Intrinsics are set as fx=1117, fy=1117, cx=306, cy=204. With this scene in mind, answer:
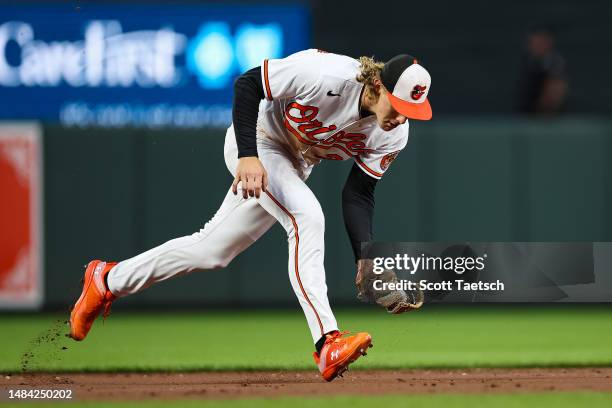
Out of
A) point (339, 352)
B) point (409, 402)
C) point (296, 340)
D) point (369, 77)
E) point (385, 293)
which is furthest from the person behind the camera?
point (296, 340)

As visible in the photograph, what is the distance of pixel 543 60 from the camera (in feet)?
30.2

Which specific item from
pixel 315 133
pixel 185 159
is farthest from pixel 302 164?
pixel 185 159

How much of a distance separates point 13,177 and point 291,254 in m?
4.29

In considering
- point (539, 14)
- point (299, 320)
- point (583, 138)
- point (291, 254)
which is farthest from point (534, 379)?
point (539, 14)

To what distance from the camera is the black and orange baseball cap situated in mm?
4176

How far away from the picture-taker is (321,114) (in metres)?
4.40

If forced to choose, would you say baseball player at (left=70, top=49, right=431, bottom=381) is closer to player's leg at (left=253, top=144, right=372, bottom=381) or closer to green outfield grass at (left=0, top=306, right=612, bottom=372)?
player's leg at (left=253, top=144, right=372, bottom=381)

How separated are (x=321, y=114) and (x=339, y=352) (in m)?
0.94

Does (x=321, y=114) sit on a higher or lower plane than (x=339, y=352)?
higher

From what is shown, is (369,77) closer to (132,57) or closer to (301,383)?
(301,383)

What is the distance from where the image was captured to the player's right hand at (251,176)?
418 centimetres

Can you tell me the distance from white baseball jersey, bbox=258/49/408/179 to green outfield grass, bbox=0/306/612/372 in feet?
4.04

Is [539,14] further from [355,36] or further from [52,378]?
[52,378]

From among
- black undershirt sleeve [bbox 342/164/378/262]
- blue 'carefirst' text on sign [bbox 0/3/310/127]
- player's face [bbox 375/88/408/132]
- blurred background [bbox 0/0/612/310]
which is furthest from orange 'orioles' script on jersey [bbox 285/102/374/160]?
blue 'carefirst' text on sign [bbox 0/3/310/127]
